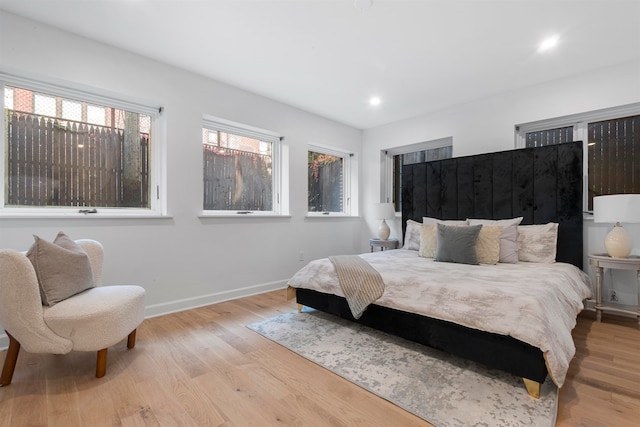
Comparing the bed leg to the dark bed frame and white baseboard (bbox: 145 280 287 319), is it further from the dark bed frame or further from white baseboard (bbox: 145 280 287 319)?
white baseboard (bbox: 145 280 287 319)

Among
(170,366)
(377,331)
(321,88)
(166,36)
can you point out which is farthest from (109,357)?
(321,88)

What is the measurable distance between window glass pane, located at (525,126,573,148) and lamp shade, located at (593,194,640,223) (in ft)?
3.31

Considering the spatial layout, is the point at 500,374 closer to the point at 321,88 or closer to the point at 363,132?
the point at 321,88

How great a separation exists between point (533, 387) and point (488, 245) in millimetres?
1549

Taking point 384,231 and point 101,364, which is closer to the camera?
point 101,364

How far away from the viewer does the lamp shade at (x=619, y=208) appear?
2.53m

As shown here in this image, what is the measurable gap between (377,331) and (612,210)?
7.74ft

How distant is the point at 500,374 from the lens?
1.85 metres

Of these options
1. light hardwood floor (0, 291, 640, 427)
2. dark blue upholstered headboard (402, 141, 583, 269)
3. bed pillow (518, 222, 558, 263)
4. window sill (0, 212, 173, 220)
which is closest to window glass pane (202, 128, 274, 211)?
window sill (0, 212, 173, 220)

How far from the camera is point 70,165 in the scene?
2.63 meters

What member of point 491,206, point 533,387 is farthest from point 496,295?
point 491,206

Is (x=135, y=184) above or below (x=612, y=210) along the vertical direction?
above

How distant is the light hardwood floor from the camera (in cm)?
144

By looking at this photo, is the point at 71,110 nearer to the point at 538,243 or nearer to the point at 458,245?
the point at 458,245
